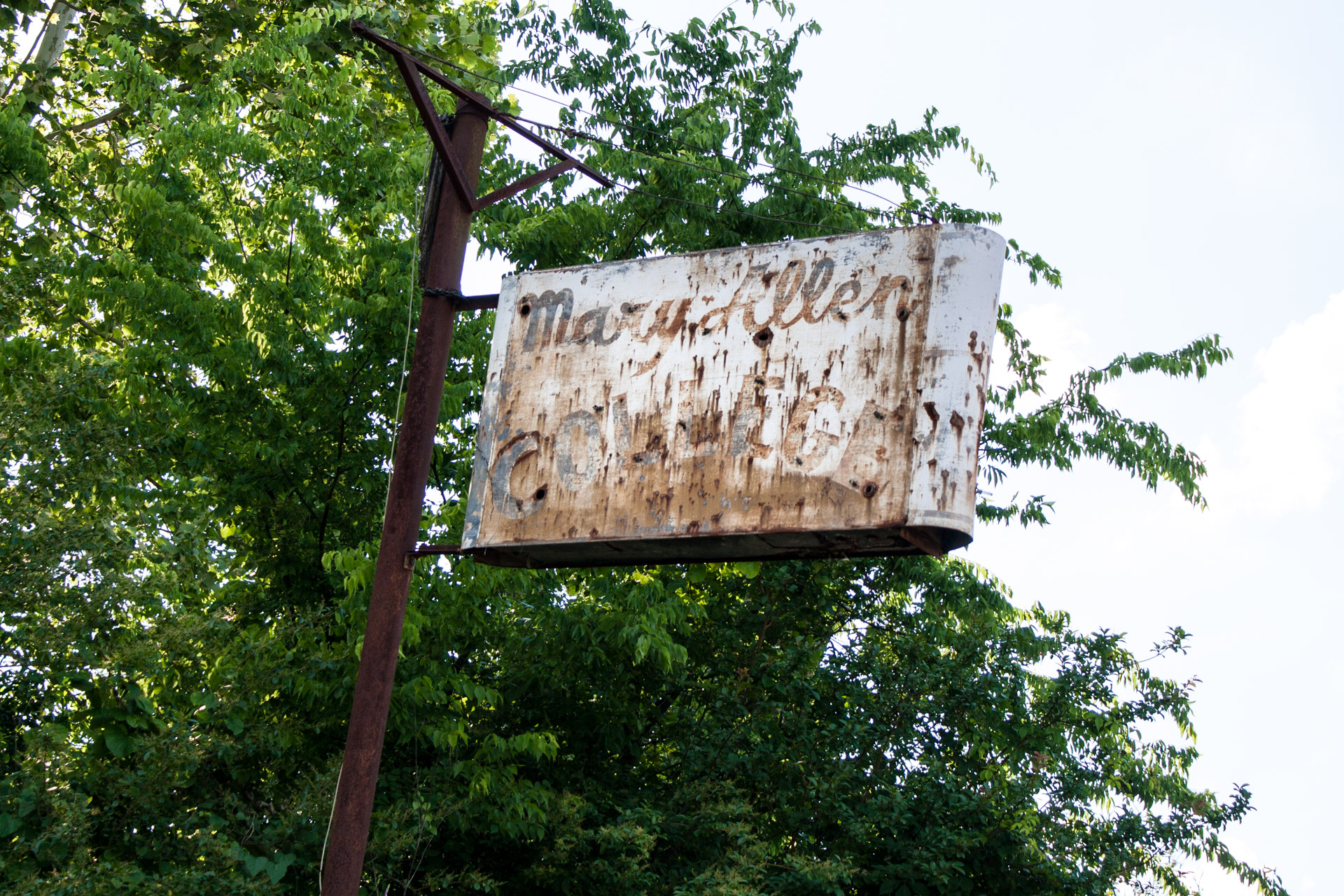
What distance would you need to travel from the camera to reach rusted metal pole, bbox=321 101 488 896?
5602 mm

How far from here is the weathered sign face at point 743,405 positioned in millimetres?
4910

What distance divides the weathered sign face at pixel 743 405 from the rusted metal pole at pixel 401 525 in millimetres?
497

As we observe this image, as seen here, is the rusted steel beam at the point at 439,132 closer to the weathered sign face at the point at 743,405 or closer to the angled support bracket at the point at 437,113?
the angled support bracket at the point at 437,113

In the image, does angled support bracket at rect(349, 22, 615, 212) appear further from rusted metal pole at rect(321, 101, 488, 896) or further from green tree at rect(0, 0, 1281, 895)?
green tree at rect(0, 0, 1281, 895)

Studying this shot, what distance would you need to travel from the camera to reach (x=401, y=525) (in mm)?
6016

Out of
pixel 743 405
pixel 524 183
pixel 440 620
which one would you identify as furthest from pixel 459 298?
pixel 440 620

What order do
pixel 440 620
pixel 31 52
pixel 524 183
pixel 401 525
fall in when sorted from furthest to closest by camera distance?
pixel 31 52
pixel 440 620
pixel 524 183
pixel 401 525

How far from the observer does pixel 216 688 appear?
27.8 ft

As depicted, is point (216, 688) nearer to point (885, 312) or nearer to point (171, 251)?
point (171, 251)

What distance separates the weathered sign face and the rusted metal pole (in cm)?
50

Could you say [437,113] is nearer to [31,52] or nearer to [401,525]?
[401,525]

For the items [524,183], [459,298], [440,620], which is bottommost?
[440,620]

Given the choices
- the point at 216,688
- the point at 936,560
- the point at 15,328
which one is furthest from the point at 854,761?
the point at 15,328

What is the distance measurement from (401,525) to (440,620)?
319 cm
